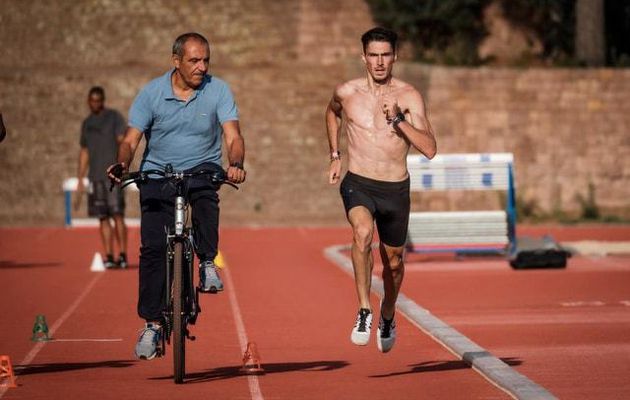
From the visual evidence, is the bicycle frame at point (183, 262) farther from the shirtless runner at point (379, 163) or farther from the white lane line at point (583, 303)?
the white lane line at point (583, 303)

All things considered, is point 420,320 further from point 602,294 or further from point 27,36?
point 27,36

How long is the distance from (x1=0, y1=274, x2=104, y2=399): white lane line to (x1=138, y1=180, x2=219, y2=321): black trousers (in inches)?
43.3

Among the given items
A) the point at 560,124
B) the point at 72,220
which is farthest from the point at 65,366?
the point at 560,124

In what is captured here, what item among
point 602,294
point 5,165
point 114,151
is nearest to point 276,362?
point 602,294

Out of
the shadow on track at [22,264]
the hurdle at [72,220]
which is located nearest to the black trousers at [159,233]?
the shadow on track at [22,264]

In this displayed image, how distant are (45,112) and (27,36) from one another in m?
3.35

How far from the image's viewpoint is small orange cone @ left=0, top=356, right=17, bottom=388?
37.4ft

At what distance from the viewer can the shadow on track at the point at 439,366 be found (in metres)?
12.2

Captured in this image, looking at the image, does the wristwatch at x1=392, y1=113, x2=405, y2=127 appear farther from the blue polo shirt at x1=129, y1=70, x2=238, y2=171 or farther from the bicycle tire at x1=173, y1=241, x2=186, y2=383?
the bicycle tire at x1=173, y1=241, x2=186, y2=383

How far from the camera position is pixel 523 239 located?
24.2 metres

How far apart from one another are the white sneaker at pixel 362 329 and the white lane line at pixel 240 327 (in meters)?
0.67

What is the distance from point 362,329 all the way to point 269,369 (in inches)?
30.2

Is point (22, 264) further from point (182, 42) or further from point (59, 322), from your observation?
point (182, 42)

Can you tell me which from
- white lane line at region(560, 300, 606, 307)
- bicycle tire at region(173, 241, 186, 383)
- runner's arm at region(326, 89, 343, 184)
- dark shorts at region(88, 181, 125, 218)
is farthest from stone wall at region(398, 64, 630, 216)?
bicycle tire at region(173, 241, 186, 383)
